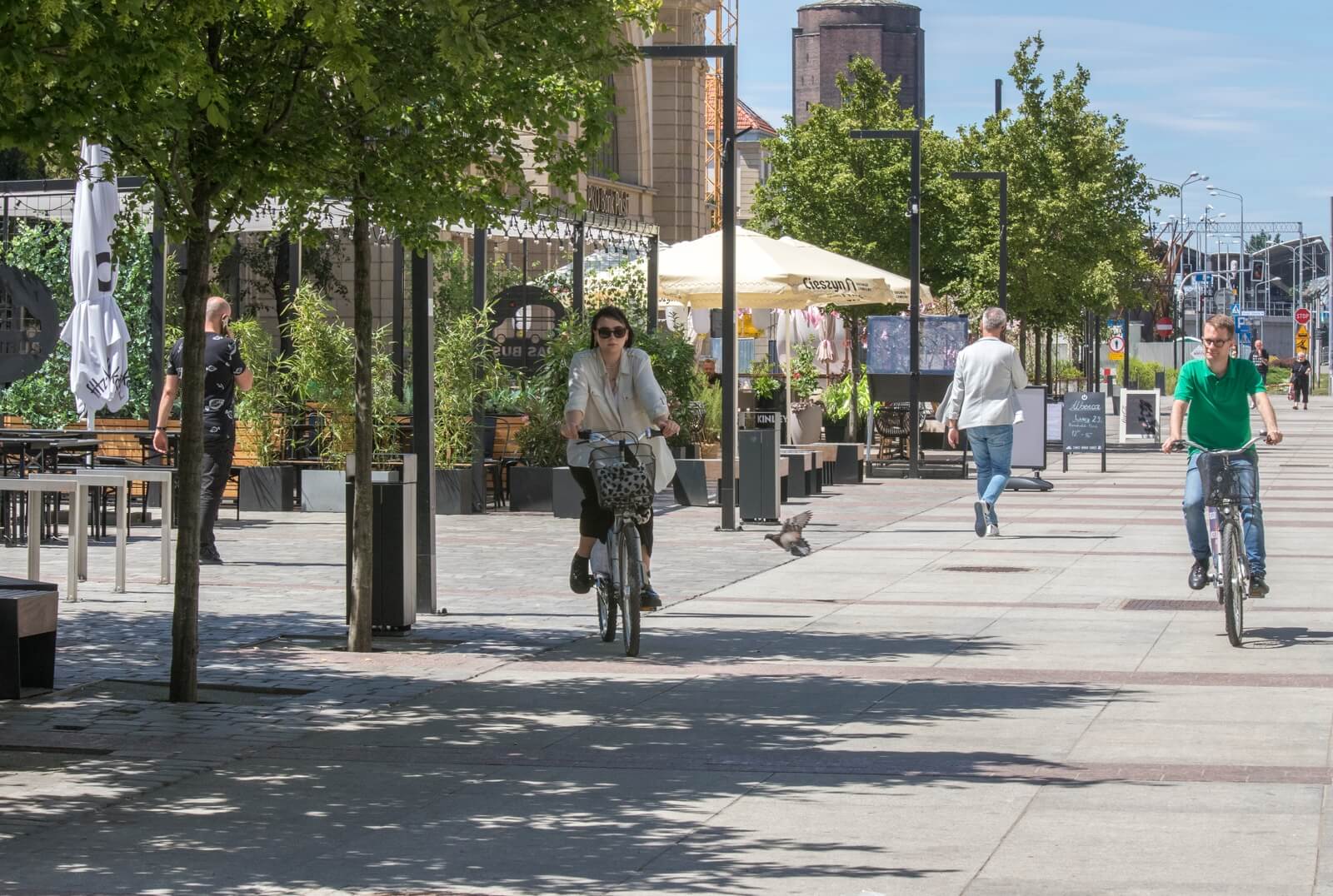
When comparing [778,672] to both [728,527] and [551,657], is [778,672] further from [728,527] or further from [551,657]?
[728,527]

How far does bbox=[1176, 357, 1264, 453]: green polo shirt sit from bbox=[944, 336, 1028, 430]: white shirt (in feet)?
21.0

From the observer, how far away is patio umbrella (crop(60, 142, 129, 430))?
58.3 ft

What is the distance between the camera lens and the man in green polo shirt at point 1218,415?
35.3 feet

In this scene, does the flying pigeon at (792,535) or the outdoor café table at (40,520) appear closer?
the outdoor café table at (40,520)

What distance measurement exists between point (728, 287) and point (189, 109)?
9464 millimetres

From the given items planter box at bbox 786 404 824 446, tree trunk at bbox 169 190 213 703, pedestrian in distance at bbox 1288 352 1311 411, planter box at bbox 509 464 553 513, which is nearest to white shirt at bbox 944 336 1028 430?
planter box at bbox 509 464 553 513

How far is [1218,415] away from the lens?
1088 centimetres

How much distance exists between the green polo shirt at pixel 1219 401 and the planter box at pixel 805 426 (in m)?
15.3

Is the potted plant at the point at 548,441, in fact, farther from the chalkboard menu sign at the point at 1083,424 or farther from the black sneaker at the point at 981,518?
the chalkboard menu sign at the point at 1083,424

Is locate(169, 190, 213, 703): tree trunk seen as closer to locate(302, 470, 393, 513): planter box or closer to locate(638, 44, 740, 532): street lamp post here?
locate(638, 44, 740, 532): street lamp post

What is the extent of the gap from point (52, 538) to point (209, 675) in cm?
737

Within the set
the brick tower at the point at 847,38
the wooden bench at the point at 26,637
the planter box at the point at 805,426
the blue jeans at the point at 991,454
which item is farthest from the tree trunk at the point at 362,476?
the brick tower at the point at 847,38

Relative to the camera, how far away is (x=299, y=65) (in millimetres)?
8602

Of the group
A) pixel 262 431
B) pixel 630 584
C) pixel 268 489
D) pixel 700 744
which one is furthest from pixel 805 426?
pixel 700 744
